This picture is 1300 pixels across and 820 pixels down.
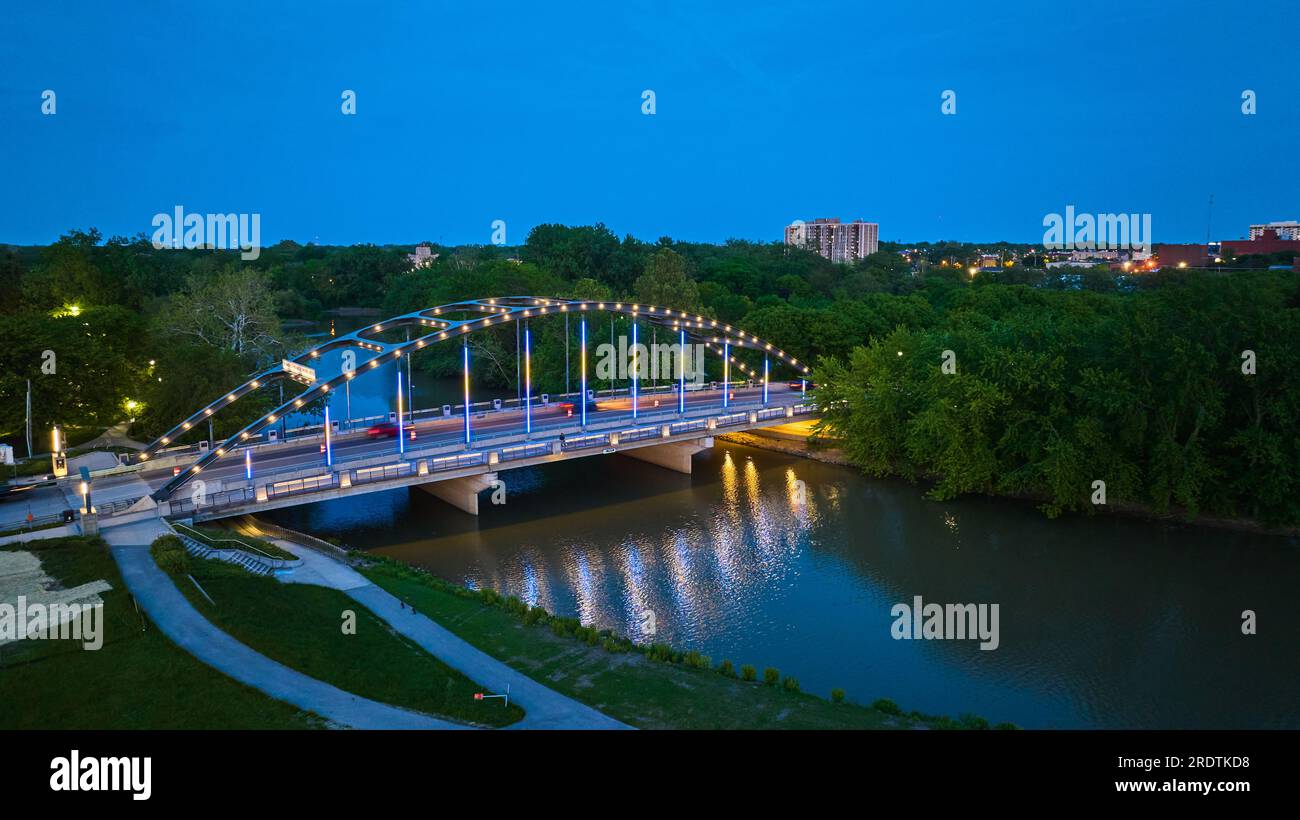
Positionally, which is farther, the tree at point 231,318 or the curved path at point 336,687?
the tree at point 231,318

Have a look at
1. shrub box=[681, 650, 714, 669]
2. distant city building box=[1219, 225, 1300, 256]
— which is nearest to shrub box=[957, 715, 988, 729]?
shrub box=[681, 650, 714, 669]

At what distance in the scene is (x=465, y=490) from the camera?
149 ft

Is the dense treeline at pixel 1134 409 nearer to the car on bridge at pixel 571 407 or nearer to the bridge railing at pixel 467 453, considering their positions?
the bridge railing at pixel 467 453

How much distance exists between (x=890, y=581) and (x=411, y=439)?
2604 cm

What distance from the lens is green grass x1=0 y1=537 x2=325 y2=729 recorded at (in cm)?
1959

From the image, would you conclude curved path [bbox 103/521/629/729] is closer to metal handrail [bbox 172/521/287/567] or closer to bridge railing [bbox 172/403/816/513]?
metal handrail [bbox 172/521/287/567]

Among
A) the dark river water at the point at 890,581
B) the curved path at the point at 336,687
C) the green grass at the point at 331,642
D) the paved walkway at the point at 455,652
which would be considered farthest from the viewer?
the dark river water at the point at 890,581

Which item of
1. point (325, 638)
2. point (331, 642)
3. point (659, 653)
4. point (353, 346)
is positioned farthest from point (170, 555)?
point (353, 346)

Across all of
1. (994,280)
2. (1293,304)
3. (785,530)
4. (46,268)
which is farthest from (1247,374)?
(46,268)

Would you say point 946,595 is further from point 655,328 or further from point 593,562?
point 655,328

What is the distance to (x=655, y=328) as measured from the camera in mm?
77562

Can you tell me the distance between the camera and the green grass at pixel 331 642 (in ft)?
71.4

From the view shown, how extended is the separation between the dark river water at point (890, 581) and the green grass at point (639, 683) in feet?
9.17

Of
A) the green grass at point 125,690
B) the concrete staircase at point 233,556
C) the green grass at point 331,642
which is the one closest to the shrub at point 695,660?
the green grass at point 331,642
